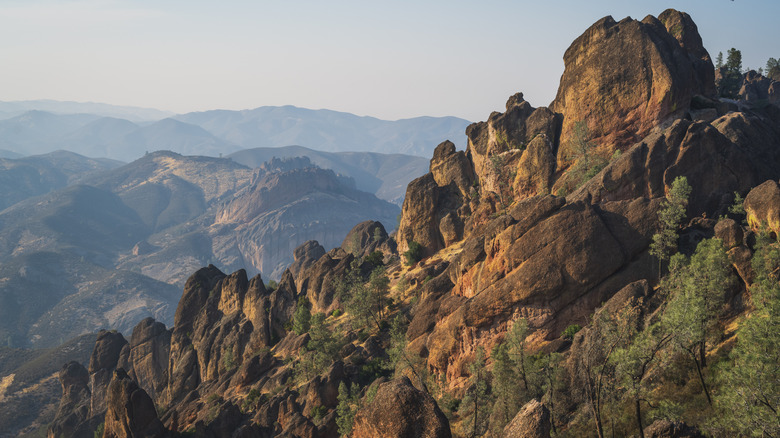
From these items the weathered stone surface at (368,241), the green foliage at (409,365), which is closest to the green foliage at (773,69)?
the weathered stone surface at (368,241)

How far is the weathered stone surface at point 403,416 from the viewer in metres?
32.0

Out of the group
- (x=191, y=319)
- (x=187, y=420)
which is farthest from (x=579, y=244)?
(x=191, y=319)

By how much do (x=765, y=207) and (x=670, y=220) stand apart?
9403 mm

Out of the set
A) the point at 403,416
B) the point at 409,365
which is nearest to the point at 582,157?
the point at 409,365

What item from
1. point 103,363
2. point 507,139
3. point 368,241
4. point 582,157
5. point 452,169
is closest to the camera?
point 582,157

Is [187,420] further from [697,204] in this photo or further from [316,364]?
[697,204]

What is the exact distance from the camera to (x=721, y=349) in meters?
44.6

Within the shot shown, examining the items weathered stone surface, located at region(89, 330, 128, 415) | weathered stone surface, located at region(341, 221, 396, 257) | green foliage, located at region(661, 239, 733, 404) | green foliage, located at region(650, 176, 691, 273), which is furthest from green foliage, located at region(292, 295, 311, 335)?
green foliage, located at region(661, 239, 733, 404)

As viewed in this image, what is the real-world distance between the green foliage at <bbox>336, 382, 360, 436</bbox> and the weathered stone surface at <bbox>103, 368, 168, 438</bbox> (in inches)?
1331

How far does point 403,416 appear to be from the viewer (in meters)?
32.3

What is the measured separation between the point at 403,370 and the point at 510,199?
47.2 m

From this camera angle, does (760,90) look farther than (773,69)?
No

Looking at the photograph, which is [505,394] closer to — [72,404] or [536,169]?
[536,169]

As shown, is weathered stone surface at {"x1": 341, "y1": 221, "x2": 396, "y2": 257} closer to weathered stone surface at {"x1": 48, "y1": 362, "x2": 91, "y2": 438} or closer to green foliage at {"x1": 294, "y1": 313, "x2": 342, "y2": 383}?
green foliage at {"x1": 294, "y1": 313, "x2": 342, "y2": 383}
